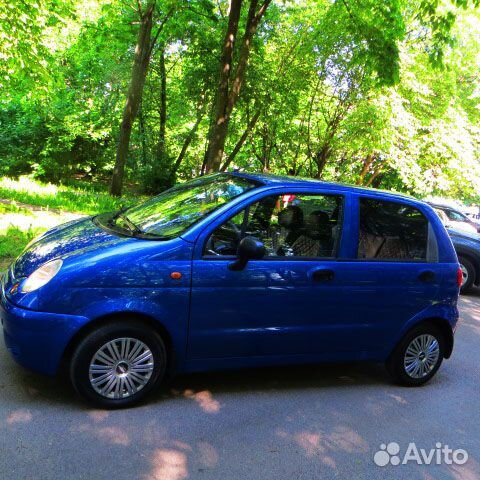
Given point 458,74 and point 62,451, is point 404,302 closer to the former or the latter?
point 62,451

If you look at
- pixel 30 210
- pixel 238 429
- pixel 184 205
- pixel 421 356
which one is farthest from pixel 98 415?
pixel 30 210

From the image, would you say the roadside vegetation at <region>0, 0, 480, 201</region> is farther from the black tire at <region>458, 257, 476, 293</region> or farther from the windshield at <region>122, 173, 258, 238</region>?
the windshield at <region>122, 173, 258, 238</region>

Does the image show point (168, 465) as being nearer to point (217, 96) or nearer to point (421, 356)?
point (421, 356)

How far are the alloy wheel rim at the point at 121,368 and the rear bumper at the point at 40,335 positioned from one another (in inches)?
9.9

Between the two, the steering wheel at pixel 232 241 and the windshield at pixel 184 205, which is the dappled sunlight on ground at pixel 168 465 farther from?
the windshield at pixel 184 205

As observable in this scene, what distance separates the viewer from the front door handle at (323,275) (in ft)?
13.8

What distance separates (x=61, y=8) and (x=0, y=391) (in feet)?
45.2

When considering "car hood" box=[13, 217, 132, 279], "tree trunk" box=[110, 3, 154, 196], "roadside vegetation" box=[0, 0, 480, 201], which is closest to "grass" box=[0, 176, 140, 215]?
"roadside vegetation" box=[0, 0, 480, 201]

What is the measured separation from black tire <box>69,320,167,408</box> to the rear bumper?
0.12 meters

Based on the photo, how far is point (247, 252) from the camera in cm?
381

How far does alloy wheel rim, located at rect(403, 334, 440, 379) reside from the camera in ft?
16.1

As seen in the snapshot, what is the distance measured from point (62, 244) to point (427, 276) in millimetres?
3236

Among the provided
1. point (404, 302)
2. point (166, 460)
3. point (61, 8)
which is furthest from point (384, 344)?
point (61, 8)

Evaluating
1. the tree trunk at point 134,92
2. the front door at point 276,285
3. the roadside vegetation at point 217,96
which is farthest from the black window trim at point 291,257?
the tree trunk at point 134,92
